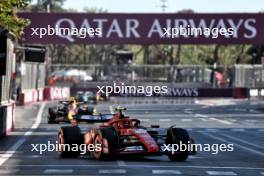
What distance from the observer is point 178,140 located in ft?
66.5

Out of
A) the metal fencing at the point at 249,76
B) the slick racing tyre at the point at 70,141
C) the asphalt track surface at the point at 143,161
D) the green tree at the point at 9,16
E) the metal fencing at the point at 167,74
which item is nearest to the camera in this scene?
the asphalt track surface at the point at 143,161

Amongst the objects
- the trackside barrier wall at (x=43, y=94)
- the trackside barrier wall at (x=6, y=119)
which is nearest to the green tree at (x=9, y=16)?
the trackside barrier wall at (x=6, y=119)

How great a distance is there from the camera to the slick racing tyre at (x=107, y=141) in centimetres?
2017

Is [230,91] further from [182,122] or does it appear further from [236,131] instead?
[236,131]

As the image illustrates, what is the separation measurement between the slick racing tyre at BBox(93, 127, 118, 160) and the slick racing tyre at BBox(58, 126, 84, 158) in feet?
3.24

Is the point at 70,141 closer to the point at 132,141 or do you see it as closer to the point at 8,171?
the point at 132,141

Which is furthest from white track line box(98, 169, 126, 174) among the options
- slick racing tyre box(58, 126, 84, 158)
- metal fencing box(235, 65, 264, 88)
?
metal fencing box(235, 65, 264, 88)

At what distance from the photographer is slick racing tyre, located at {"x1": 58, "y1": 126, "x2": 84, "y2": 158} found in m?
21.5

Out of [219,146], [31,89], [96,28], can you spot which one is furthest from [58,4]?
[219,146]

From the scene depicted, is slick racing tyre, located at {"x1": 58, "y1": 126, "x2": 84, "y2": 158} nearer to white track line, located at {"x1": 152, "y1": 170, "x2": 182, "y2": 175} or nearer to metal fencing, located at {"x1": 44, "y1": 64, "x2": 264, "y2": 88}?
white track line, located at {"x1": 152, "y1": 170, "x2": 182, "y2": 175}

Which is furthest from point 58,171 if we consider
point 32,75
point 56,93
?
point 56,93

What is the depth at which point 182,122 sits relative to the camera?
142 ft

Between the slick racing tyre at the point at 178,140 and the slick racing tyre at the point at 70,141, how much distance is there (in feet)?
7.09

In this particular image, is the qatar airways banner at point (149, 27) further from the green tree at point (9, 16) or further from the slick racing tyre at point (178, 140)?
the slick racing tyre at point (178, 140)
